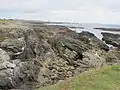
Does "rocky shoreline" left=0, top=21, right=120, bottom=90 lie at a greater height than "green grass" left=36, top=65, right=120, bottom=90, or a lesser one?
lesser

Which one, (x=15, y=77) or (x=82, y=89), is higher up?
(x=82, y=89)

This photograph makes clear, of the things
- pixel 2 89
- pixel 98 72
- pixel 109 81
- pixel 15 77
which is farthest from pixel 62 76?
pixel 109 81

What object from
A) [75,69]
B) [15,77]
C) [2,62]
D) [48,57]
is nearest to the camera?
[15,77]

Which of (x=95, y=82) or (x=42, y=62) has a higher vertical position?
(x=95, y=82)

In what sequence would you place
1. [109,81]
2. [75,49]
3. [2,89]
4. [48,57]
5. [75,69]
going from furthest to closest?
[75,49], [48,57], [75,69], [2,89], [109,81]

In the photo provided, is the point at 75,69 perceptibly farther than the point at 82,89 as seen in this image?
Yes

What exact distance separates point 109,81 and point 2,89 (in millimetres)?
12505

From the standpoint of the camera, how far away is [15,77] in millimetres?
32531

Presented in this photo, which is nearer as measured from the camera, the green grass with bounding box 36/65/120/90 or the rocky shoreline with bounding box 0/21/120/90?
the green grass with bounding box 36/65/120/90

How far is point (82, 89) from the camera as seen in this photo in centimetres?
1989

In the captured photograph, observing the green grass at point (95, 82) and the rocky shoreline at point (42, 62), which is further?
the rocky shoreline at point (42, 62)

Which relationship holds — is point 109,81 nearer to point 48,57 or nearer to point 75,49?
point 48,57

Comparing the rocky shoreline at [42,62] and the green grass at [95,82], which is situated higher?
the green grass at [95,82]

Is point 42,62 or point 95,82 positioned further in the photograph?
point 42,62
